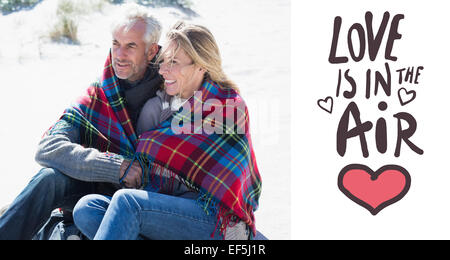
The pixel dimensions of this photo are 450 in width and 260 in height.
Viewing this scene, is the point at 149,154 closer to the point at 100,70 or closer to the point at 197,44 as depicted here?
the point at 197,44

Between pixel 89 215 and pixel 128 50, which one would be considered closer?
pixel 89 215

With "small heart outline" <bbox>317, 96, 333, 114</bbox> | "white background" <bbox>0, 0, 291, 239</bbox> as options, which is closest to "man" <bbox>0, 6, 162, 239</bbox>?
"white background" <bbox>0, 0, 291, 239</bbox>

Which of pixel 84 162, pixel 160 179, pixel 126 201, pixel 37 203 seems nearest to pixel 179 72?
pixel 160 179

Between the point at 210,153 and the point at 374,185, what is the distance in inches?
67.0

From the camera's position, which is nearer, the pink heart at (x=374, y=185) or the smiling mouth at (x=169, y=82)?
the smiling mouth at (x=169, y=82)

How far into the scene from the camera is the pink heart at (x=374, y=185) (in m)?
4.32

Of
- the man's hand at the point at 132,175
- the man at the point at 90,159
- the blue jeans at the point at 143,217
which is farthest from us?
the man's hand at the point at 132,175

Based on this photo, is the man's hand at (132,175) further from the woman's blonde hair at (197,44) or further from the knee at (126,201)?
the woman's blonde hair at (197,44)

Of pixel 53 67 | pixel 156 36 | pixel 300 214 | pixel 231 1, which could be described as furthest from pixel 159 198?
pixel 231 1

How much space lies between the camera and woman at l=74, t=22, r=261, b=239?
289cm

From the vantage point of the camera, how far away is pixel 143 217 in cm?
269

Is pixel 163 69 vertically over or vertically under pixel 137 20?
under

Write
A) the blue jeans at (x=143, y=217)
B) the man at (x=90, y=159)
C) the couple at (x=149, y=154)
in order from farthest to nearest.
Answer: the man at (x=90, y=159), the couple at (x=149, y=154), the blue jeans at (x=143, y=217)

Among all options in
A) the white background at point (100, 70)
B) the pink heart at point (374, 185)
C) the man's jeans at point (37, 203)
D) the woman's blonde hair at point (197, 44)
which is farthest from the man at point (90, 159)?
the pink heart at point (374, 185)
